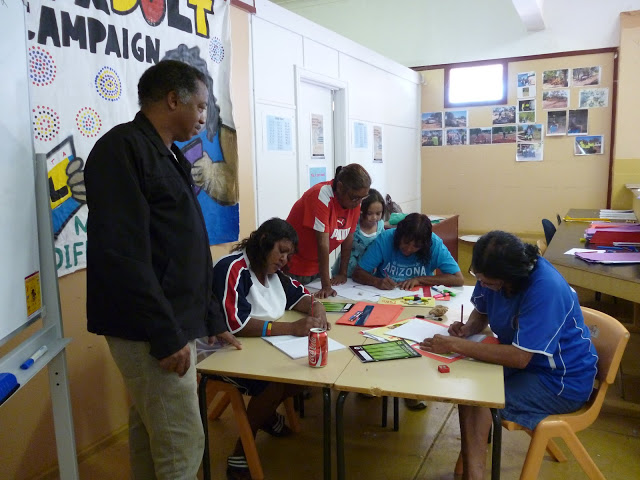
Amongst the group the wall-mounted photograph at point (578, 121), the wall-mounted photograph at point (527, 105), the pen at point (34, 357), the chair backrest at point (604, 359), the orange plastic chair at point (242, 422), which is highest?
the wall-mounted photograph at point (527, 105)

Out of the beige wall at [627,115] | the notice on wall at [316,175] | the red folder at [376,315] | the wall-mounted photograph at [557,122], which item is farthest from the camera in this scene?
the wall-mounted photograph at [557,122]

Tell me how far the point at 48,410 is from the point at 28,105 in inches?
54.8

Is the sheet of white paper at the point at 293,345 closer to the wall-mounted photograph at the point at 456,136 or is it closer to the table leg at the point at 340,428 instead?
the table leg at the point at 340,428

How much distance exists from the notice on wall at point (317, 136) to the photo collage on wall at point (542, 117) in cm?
261

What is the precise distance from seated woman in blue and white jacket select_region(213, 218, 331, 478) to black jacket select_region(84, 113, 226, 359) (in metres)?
0.58

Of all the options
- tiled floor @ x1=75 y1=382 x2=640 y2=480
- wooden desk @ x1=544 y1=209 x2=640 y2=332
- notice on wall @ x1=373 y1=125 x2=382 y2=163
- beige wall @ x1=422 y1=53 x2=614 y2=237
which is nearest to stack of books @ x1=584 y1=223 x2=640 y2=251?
wooden desk @ x1=544 y1=209 x2=640 y2=332

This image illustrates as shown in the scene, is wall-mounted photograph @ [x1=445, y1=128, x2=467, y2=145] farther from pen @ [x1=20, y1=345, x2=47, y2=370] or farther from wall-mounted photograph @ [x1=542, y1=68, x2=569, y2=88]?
pen @ [x1=20, y1=345, x2=47, y2=370]

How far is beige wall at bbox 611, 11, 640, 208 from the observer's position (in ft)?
17.0

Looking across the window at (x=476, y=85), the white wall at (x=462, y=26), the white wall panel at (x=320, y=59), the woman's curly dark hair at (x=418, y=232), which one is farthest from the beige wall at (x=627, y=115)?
the woman's curly dark hair at (x=418, y=232)

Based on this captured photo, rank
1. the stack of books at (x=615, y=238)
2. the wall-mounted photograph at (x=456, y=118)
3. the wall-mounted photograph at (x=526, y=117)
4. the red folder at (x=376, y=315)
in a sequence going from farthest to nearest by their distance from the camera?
the wall-mounted photograph at (x=456, y=118) < the wall-mounted photograph at (x=526, y=117) < the stack of books at (x=615, y=238) < the red folder at (x=376, y=315)

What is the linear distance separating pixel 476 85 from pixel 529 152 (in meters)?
0.97

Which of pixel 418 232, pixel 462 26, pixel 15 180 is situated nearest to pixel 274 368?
pixel 15 180

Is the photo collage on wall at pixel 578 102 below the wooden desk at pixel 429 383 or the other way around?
the other way around

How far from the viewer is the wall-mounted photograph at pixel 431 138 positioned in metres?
6.26
